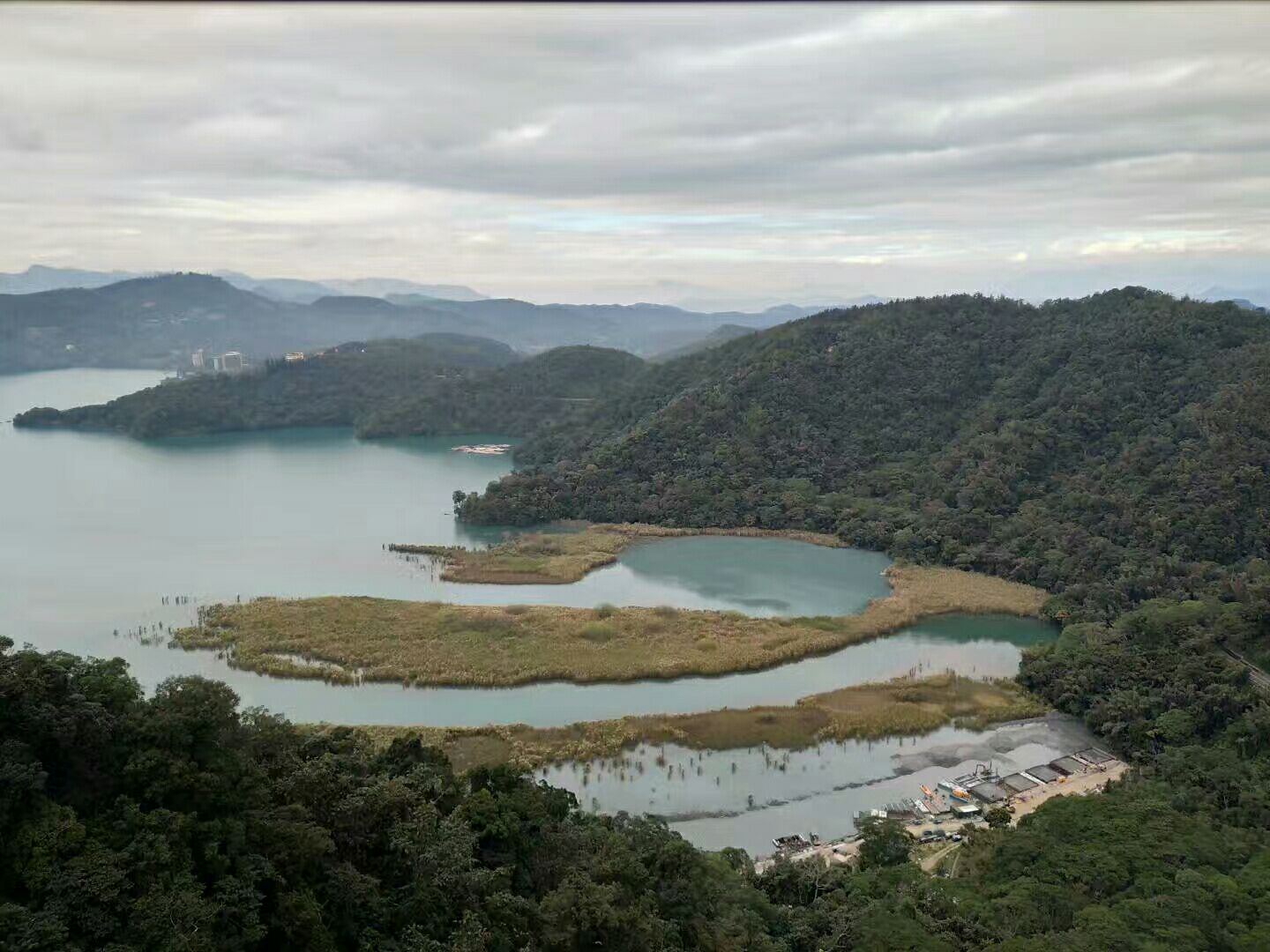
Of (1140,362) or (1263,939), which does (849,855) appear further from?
(1140,362)

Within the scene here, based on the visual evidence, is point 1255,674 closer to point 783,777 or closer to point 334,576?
point 783,777

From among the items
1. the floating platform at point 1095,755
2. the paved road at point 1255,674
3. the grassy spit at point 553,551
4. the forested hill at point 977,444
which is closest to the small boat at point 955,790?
the floating platform at point 1095,755

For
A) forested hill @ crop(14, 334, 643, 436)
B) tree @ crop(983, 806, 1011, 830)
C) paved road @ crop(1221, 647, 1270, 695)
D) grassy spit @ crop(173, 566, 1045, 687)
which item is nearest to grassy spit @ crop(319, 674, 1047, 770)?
grassy spit @ crop(173, 566, 1045, 687)

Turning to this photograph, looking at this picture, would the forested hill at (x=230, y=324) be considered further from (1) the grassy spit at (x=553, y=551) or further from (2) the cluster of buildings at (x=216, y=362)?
(1) the grassy spit at (x=553, y=551)

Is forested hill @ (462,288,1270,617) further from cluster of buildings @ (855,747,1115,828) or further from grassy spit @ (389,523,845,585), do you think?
cluster of buildings @ (855,747,1115,828)

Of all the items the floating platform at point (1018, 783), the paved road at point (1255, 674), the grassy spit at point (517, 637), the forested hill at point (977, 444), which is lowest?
the floating platform at point (1018, 783)

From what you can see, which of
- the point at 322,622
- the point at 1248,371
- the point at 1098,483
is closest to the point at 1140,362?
the point at 1248,371

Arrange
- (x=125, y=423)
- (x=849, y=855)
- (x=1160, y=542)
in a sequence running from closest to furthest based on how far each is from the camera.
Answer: (x=849, y=855)
(x=1160, y=542)
(x=125, y=423)
